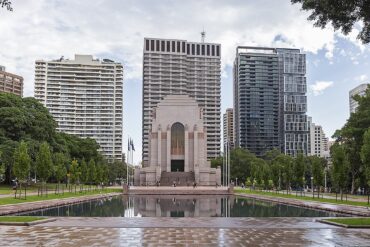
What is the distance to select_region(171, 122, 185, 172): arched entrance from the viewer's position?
304 feet

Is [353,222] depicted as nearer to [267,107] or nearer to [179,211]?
[179,211]

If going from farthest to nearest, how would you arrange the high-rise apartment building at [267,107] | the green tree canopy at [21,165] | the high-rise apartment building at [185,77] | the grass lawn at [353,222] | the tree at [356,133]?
the high-rise apartment building at [267,107] < the high-rise apartment building at [185,77] < the tree at [356,133] < the green tree canopy at [21,165] < the grass lawn at [353,222]

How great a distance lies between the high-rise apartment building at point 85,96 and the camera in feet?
537

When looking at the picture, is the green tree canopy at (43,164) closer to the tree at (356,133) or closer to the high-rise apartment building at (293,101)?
the tree at (356,133)

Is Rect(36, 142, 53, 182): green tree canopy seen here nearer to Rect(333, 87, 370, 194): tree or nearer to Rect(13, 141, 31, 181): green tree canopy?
Rect(13, 141, 31, 181): green tree canopy

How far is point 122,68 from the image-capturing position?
17125 centimetres

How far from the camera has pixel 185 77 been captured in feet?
551

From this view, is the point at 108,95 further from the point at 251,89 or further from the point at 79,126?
the point at 251,89

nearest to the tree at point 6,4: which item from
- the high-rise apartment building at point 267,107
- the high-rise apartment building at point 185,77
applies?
Answer: the high-rise apartment building at point 185,77

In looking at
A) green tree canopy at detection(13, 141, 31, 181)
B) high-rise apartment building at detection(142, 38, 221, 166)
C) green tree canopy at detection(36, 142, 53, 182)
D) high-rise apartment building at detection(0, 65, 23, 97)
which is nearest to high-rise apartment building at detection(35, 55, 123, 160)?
high-rise apartment building at detection(0, 65, 23, 97)

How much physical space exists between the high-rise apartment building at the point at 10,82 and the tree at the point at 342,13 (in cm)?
15435

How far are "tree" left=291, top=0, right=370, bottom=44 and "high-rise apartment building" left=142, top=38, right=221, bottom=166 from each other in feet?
480

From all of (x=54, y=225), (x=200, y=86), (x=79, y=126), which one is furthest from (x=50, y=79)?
(x=54, y=225)

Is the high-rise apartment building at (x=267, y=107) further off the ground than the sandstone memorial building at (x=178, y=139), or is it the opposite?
the high-rise apartment building at (x=267, y=107)
